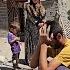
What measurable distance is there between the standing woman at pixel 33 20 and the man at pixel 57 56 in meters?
3.98

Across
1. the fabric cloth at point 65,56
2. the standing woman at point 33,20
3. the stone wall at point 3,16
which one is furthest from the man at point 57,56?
the stone wall at point 3,16

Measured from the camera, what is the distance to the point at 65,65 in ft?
12.8

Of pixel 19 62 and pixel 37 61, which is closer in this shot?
pixel 37 61

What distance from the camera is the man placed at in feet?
12.6

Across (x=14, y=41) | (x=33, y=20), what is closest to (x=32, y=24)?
(x=33, y=20)

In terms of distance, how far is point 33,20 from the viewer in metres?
8.27

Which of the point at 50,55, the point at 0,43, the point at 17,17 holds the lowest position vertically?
the point at 0,43

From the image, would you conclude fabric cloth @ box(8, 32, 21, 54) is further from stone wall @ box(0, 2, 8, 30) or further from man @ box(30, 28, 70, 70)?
stone wall @ box(0, 2, 8, 30)

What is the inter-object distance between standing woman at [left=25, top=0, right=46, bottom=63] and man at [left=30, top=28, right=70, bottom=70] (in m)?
3.98

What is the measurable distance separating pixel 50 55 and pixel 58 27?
336mm

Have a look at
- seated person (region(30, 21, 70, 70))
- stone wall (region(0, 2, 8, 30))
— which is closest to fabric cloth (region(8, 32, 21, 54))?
seated person (region(30, 21, 70, 70))

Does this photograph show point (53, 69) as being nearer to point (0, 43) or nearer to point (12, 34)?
point (12, 34)

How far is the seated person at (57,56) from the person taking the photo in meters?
3.84

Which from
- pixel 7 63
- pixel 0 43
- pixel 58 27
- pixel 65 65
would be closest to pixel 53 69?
pixel 65 65
